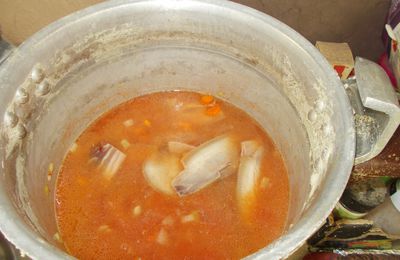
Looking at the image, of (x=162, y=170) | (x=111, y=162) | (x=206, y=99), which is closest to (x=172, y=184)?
(x=162, y=170)

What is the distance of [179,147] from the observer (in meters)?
1.27

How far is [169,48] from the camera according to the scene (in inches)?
48.7

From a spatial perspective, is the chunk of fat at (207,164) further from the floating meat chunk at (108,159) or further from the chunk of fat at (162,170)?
the floating meat chunk at (108,159)

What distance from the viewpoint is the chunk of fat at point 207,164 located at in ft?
3.92

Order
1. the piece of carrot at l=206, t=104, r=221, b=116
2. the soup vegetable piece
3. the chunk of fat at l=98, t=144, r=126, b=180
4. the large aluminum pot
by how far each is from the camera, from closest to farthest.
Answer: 1. the large aluminum pot
2. the soup vegetable piece
3. the chunk of fat at l=98, t=144, r=126, b=180
4. the piece of carrot at l=206, t=104, r=221, b=116

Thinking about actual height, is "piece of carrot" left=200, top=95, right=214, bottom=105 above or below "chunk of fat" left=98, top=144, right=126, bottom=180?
above

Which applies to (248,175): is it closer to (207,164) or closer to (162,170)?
(207,164)

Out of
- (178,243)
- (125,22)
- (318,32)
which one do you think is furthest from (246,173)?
(318,32)

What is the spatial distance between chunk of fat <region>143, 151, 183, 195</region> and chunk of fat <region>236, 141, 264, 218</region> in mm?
171

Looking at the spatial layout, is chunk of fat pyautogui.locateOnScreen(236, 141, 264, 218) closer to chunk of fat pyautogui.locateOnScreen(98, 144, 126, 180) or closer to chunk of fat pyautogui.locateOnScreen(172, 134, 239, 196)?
chunk of fat pyautogui.locateOnScreen(172, 134, 239, 196)

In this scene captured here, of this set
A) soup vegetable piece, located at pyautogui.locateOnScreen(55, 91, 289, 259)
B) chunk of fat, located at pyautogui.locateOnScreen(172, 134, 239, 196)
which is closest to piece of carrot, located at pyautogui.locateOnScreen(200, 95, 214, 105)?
soup vegetable piece, located at pyautogui.locateOnScreen(55, 91, 289, 259)

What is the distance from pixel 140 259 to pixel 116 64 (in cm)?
52

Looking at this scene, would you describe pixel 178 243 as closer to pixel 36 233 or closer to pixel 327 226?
pixel 36 233

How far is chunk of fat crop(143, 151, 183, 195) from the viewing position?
1.20m
